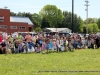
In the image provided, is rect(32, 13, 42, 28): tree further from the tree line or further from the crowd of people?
the crowd of people

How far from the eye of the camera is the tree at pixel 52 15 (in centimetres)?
10112

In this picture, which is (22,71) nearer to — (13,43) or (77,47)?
(13,43)

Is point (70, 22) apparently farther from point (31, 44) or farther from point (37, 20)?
point (31, 44)

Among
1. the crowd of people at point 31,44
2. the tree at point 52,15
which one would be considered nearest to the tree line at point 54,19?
the tree at point 52,15

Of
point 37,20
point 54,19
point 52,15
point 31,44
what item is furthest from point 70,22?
point 31,44

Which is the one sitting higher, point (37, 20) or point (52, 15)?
point (52, 15)

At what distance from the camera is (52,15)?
10481cm

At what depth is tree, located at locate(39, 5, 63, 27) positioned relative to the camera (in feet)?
332

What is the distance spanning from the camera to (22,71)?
30.8 ft

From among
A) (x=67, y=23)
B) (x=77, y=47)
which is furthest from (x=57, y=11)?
(x=77, y=47)

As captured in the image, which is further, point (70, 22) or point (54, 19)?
point (54, 19)

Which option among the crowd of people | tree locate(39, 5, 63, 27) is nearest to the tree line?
tree locate(39, 5, 63, 27)

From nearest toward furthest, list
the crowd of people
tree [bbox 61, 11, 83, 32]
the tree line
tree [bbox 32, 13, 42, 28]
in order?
the crowd of people, tree [bbox 61, 11, 83, 32], the tree line, tree [bbox 32, 13, 42, 28]

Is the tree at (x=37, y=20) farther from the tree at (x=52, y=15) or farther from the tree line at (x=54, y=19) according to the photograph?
the tree at (x=52, y=15)
